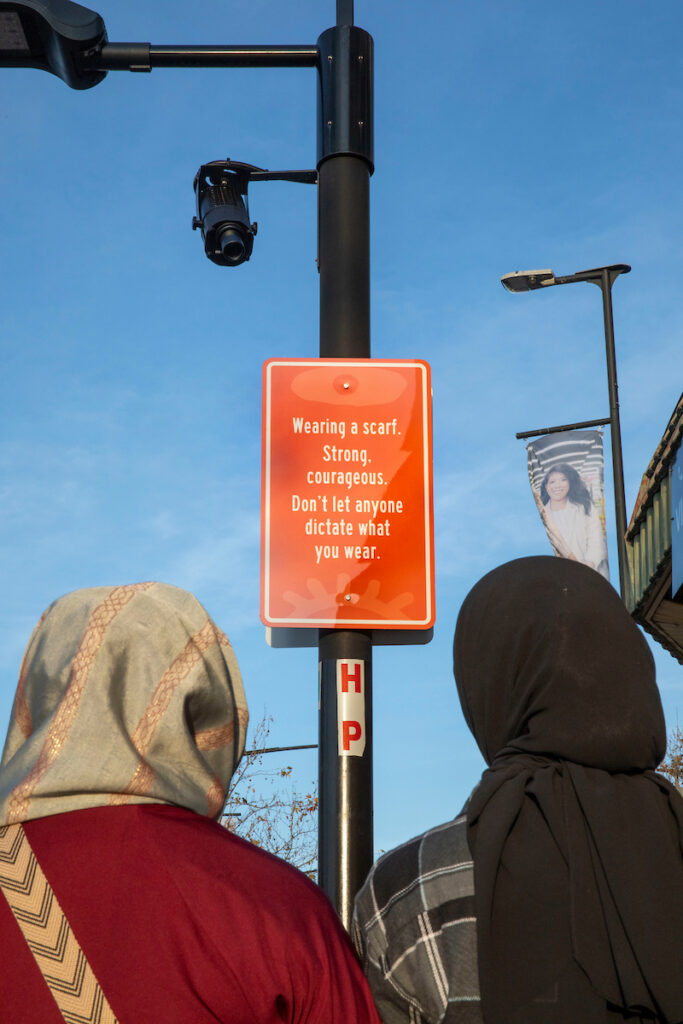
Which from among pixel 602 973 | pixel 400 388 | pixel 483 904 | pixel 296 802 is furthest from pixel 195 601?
pixel 296 802

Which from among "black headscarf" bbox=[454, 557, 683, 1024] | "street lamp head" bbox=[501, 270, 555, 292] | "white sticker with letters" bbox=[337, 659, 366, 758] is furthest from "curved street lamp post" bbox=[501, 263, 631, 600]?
"black headscarf" bbox=[454, 557, 683, 1024]

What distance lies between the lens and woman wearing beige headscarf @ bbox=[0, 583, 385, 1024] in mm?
2074

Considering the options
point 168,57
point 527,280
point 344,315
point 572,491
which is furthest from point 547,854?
point 527,280

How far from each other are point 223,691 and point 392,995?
26.4 inches

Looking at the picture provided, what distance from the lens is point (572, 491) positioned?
1184cm

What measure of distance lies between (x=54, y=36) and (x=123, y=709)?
3.84 m

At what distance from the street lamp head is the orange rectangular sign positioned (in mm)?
9565

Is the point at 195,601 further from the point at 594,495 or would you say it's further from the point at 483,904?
the point at 594,495

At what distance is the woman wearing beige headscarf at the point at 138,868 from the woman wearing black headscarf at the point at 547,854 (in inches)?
6.6

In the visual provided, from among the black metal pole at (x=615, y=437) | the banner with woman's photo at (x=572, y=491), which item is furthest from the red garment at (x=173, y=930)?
the black metal pole at (x=615, y=437)

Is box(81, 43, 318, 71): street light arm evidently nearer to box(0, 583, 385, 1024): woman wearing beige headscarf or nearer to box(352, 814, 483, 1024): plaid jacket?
box(0, 583, 385, 1024): woman wearing beige headscarf

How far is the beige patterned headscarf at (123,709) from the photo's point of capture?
2.16 meters

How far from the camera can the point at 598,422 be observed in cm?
1228

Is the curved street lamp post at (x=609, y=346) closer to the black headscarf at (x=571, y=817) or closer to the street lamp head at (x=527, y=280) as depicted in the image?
the street lamp head at (x=527, y=280)
